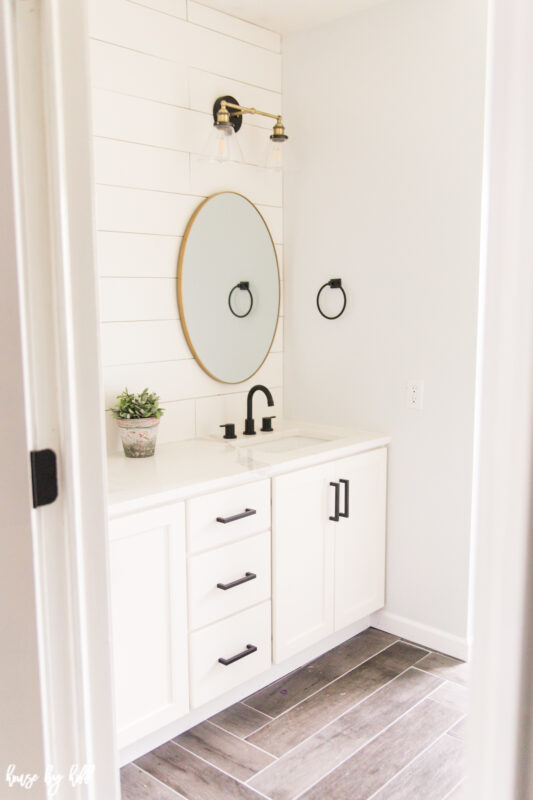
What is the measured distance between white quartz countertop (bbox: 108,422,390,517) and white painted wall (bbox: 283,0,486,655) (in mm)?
172

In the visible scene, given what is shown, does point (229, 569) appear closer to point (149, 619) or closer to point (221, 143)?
point (149, 619)

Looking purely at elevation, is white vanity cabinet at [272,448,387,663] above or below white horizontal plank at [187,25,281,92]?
below

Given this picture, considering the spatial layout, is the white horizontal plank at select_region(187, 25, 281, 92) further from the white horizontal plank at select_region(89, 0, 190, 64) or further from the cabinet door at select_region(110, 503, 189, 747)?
the cabinet door at select_region(110, 503, 189, 747)

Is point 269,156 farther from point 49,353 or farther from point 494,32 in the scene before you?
point 494,32

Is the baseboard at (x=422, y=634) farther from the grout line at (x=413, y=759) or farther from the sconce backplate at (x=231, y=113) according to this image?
the sconce backplate at (x=231, y=113)

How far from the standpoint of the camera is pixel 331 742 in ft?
6.92

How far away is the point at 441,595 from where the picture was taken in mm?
2664

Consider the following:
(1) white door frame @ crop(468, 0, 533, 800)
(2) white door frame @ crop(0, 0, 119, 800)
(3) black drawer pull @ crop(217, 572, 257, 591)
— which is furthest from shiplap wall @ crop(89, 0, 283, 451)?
(1) white door frame @ crop(468, 0, 533, 800)

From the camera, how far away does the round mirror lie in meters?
2.67

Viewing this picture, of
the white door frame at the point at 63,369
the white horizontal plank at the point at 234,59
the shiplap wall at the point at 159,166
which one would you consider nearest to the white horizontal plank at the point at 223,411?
the shiplap wall at the point at 159,166

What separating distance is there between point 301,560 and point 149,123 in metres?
1.65

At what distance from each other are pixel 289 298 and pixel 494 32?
246 centimetres

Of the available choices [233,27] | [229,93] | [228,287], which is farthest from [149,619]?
[233,27]

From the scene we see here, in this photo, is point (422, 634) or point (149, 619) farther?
point (422, 634)
